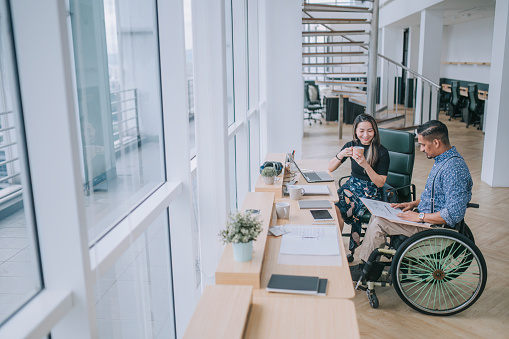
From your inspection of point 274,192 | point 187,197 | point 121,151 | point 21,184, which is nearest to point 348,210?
point 274,192

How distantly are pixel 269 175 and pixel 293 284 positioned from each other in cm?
165

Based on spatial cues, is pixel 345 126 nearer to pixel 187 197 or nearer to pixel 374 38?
pixel 374 38

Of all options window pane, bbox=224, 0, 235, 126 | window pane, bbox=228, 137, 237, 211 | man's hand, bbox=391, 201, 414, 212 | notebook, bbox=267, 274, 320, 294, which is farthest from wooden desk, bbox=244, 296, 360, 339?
window pane, bbox=224, 0, 235, 126

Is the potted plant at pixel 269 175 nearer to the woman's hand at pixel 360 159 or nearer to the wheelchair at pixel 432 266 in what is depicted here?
the woman's hand at pixel 360 159

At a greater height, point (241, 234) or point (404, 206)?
point (241, 234)

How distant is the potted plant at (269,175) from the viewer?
12.7 feet

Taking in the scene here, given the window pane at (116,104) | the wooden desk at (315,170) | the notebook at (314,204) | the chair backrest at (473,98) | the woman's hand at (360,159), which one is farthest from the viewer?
the chair backrest at (473,98)

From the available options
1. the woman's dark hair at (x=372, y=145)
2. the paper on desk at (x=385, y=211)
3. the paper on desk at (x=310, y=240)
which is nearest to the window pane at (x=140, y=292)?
the paper on desk at (x=310, y=240)

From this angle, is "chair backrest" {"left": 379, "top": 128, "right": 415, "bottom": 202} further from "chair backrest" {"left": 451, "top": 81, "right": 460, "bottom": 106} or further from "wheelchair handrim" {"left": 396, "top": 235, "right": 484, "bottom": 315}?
"chair backrest" {"left": 451, "top": 81, "right": 460, "bottom": 106}

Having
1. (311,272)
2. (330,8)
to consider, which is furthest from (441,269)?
(330,8)

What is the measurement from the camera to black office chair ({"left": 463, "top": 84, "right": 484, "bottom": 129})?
11305 mm

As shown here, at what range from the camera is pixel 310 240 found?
2.88 m

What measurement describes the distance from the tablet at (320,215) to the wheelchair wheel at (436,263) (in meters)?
0.55

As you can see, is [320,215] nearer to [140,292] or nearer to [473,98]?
[140,292]
